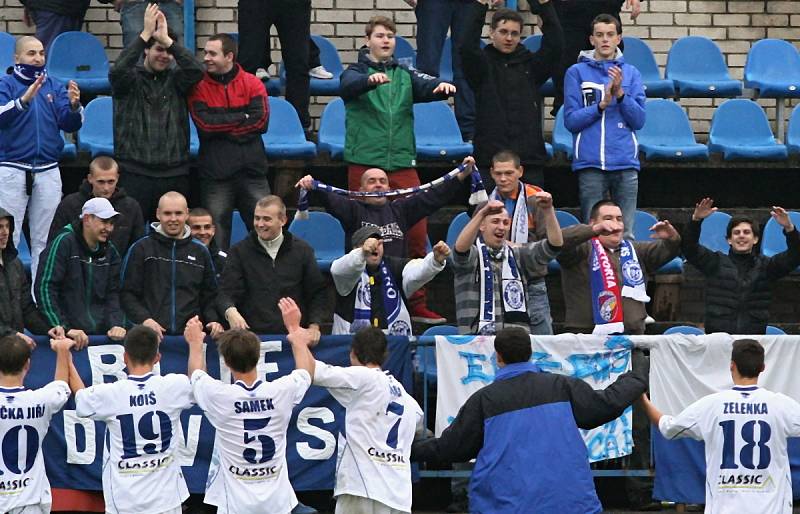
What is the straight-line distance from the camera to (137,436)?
10.4 m

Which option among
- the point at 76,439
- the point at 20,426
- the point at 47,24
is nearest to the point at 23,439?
the point at 20,426

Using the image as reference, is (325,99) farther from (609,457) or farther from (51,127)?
(609,457)

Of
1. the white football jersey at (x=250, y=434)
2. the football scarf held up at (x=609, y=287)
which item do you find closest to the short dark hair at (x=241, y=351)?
the white football jersey at (x=250, y=434)

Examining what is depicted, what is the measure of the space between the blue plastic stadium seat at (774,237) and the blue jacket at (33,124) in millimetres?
6132

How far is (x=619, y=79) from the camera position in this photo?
13.9 metres

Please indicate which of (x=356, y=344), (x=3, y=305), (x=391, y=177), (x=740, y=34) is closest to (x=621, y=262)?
(x=391, y=177)

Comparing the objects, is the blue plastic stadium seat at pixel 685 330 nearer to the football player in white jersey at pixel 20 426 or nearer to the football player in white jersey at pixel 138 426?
the football player in white jersey at pixel 138 426

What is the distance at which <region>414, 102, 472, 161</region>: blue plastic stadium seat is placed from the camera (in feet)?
50.4

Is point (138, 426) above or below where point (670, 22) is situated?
below

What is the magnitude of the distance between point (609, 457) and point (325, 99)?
697cm

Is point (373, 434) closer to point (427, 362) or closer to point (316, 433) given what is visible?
point (316, 433)

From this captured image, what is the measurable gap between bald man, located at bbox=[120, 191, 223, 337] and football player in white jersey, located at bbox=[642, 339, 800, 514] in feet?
11.5

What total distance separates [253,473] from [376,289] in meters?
2.44

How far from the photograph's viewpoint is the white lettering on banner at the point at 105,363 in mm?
11703
